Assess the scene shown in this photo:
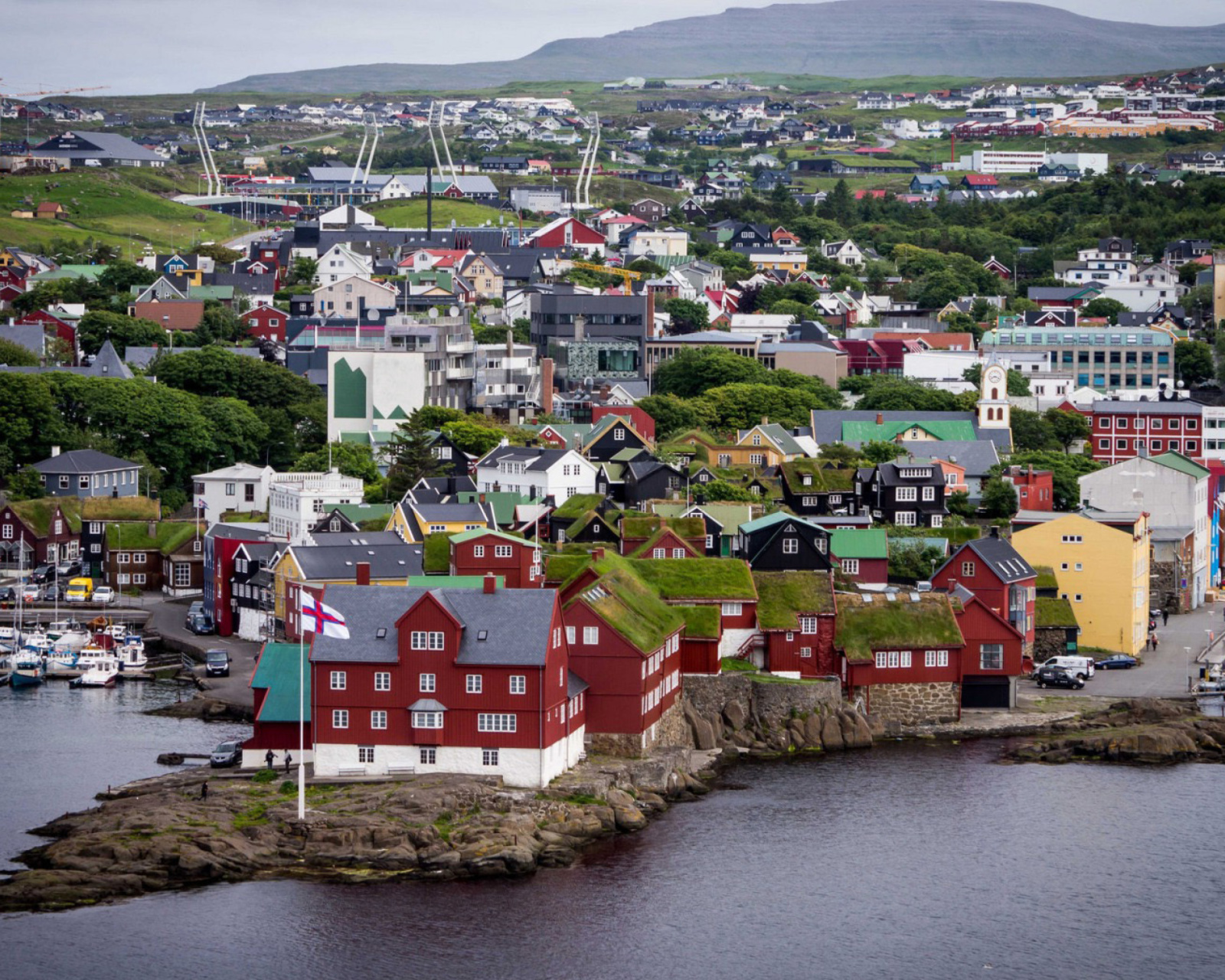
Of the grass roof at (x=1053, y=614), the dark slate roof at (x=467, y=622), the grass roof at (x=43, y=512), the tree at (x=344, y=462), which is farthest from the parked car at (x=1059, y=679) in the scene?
the grass roof at (x=43, y=512)

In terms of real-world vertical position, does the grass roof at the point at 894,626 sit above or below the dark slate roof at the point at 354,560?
below

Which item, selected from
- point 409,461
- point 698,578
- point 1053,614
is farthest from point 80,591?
point 1053,614

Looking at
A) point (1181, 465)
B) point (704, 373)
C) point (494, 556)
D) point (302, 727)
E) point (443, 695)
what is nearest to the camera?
point (302, 727)

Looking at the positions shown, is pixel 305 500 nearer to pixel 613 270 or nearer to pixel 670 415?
pixel 670 415

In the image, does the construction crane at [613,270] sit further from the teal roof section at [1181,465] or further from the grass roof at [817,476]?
the teal roof section at [1181,465]

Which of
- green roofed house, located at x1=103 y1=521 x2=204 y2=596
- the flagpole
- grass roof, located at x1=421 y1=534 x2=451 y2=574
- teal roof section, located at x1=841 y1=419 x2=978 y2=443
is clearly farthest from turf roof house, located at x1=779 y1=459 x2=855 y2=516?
the flagpole

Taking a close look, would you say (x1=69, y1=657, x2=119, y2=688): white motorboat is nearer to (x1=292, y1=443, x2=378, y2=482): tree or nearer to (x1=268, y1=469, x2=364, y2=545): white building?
(x1=268, y1=469, x2=364, y2=545): white building

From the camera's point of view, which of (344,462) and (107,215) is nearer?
(344,462)
